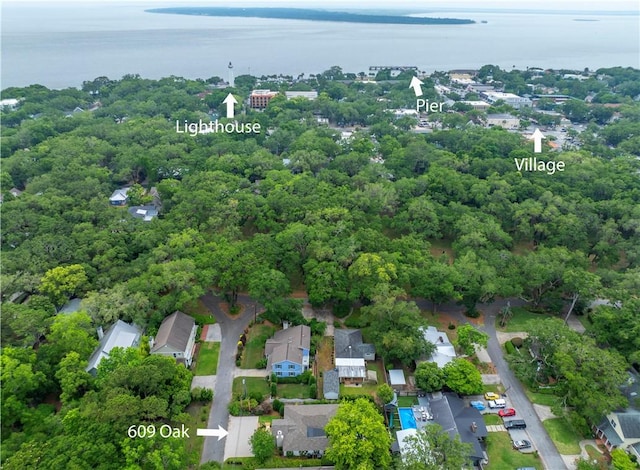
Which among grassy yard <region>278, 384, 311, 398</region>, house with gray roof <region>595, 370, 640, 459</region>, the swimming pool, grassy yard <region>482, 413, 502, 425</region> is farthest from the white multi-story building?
grassy yard <region>278, 384, 311, 398</region>

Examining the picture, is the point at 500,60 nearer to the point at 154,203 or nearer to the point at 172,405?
the point at 154,203

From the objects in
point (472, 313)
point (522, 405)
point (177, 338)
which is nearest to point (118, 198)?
point (177, 338)

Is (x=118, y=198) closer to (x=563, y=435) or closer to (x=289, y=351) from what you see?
(x=289, y=351)

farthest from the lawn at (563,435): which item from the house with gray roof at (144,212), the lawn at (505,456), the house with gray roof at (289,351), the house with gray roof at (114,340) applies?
the house with gray roof at (144,212)

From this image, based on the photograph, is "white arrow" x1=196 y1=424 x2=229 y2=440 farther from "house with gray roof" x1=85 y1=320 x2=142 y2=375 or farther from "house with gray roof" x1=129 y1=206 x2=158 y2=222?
"house with gray roof" x1=129 y1=206 x2=158 y2=222

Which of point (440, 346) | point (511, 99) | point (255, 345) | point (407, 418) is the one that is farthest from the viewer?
point (511, 99)

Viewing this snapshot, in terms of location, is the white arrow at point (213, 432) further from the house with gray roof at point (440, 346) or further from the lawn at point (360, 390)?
the house with gray roof at point (440, 346)

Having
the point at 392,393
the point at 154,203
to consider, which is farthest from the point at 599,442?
the point at 154,203
